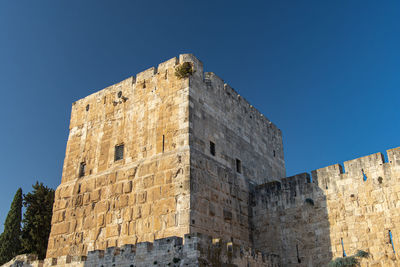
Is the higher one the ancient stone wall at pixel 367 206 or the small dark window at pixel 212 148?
the small dark window at pixel 212 148

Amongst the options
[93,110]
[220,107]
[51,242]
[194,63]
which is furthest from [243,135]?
[51,242]

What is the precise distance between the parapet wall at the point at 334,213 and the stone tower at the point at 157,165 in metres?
0.96

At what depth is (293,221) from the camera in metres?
13.9

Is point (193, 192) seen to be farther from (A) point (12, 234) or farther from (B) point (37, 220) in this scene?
(A) point (12, 234)

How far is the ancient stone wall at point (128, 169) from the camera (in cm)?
1246

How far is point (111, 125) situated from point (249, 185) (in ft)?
18.6

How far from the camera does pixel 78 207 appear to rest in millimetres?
14539

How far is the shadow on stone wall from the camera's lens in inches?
515

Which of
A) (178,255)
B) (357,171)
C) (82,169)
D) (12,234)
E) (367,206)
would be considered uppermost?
(82,169)

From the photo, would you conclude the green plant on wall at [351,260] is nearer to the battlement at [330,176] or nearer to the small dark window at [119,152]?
the battlement at [330,176]

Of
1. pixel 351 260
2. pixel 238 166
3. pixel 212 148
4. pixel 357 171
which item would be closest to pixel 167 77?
pixel 212 148

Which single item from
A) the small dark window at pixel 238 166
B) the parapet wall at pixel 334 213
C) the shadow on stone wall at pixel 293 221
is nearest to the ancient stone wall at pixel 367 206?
the parapet wall at pixel 334 213

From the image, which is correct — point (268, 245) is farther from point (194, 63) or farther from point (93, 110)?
point (93, 110)

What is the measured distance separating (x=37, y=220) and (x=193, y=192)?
10.5m
